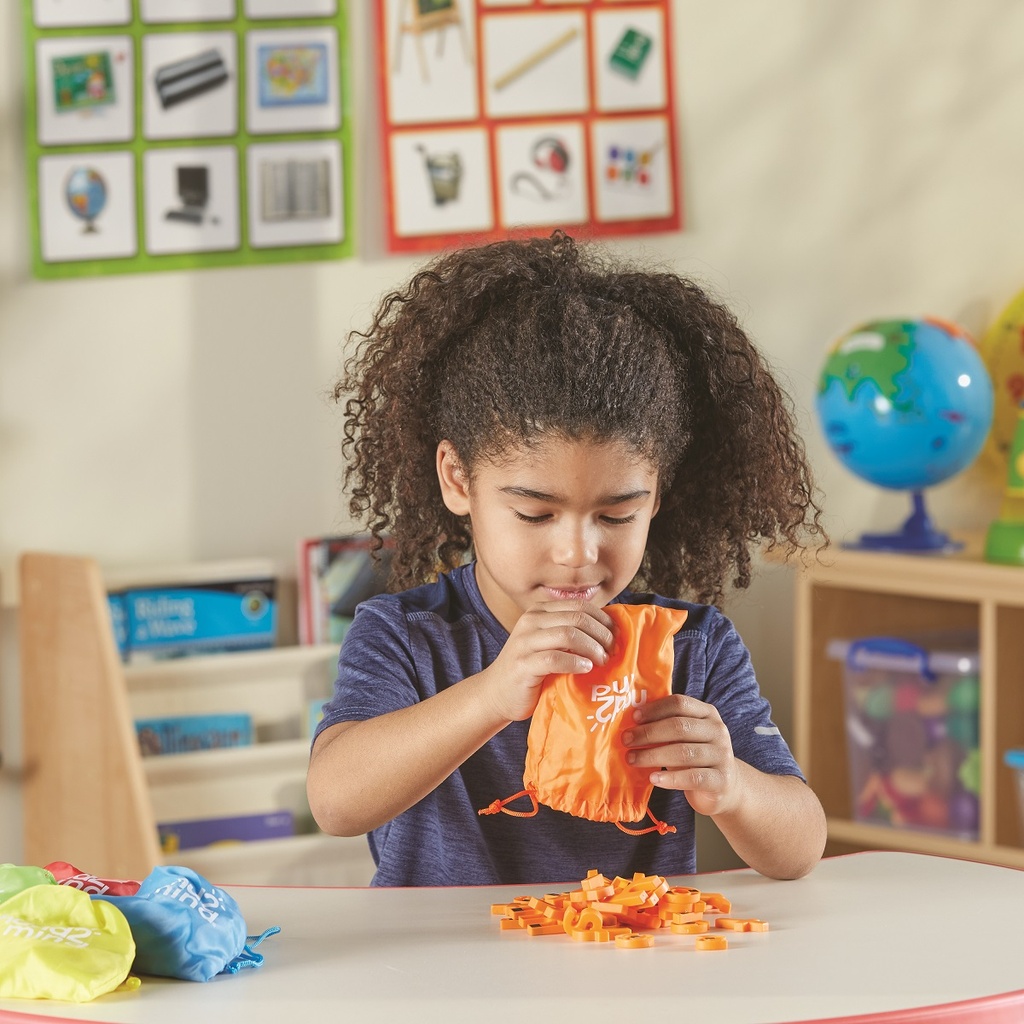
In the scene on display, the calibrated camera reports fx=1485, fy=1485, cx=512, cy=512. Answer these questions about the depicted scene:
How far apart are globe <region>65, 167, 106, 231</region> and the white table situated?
1.45 metres

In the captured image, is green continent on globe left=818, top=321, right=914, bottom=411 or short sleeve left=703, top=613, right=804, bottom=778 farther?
green continent on globe left=818, top=321, right=914, bottom=411

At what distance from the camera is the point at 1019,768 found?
230 centimetres

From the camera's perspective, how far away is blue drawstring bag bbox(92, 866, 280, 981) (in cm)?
88

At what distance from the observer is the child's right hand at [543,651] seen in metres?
0.97

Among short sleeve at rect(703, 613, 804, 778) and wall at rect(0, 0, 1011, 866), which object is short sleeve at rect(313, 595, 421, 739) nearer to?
short sleeve at rect(703, 613, 804, 778)

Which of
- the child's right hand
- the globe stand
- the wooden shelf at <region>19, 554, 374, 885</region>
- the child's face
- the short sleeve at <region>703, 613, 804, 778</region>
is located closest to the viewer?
the child's right hand

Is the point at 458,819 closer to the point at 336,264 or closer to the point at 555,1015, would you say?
the point at 555,1015

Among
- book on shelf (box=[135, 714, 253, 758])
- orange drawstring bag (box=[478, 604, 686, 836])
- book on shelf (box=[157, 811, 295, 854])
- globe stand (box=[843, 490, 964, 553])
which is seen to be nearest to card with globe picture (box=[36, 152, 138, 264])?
book on shelf (box=[135, 714, 253, 758])

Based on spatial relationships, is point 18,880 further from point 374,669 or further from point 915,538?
point 915,538

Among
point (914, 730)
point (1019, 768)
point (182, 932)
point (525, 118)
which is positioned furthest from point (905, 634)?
point (182, 932)

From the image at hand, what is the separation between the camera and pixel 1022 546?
2291mm

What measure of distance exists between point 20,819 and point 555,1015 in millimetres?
Result: 1671

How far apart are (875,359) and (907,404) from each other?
89 millimetres

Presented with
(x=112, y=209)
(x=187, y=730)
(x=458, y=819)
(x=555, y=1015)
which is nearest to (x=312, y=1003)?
(x=555, y=1015)
